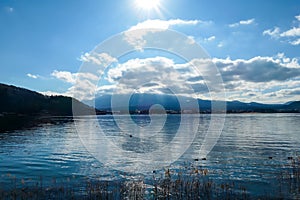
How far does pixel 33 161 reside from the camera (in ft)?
120

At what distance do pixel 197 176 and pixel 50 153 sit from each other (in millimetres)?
26698

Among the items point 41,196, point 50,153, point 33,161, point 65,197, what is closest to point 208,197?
point 65,197

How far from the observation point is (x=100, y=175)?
2772 cm

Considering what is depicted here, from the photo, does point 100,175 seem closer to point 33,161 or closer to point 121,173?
point 121,173

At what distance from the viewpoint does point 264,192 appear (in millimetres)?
21375

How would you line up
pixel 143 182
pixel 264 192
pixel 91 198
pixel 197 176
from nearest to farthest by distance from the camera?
pixel 91 198 → pixel 264 192 → pixel 143 182 → pixel 197 176

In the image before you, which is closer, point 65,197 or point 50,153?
point 65,197

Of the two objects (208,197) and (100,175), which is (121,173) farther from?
(208,197)

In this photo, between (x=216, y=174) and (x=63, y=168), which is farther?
(x=63, y=168)

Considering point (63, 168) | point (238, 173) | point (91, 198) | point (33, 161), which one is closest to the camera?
point (91, 198)

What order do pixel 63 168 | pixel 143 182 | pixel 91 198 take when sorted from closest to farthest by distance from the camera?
pixel 91 198
pixel 143 182
pixel 63 168

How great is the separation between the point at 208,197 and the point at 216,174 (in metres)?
8.36

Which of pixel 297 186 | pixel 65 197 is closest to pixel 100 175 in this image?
pixel 65 197

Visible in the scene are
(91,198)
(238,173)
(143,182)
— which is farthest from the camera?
(238,173)
